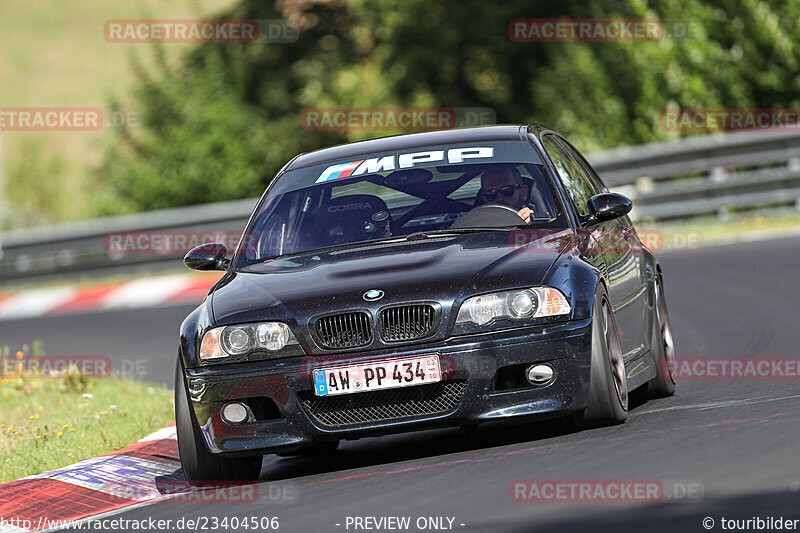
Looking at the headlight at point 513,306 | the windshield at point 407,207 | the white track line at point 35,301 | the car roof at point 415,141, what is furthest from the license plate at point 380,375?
the white track line at point 35,301

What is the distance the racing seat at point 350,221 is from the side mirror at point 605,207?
3.37 feet

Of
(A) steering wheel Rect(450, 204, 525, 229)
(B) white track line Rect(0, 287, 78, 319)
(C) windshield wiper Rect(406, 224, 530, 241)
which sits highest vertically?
(A) steering wheel Rect(450, 204, 525, 229)

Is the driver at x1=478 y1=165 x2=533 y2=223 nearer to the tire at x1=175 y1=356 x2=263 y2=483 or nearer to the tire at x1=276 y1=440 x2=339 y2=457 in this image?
the tire at x1=276 y1=440 x2=339 y2=457

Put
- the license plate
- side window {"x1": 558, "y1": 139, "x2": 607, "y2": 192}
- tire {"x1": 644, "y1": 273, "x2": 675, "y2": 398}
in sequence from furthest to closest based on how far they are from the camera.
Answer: side window {"x1": 558, "y1": 139, "x2": 607, "y2": 192}
tire {"x1": 644, "y1": 273, "x2": 675, "y2": 398}
the license plate

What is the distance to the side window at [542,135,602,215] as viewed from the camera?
322 inches

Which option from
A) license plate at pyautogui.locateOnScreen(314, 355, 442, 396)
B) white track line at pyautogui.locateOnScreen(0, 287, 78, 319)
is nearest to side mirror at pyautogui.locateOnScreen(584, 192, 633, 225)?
license plate at pyautogui.locateOnScreen(314, 355, 442, 396)

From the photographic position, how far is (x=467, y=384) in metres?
6.66

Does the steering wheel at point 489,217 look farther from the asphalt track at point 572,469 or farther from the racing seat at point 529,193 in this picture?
the asphalt track at point 572,469

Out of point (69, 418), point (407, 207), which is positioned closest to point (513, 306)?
point (407, 207)

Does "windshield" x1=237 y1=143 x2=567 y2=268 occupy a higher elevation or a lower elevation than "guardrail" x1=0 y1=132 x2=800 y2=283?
higher

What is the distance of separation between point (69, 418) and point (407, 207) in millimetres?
3326

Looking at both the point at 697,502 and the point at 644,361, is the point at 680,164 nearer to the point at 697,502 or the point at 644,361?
the point at 644,361

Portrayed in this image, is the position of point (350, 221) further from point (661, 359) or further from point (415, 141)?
point (661, 359)

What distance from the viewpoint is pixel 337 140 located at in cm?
3725
